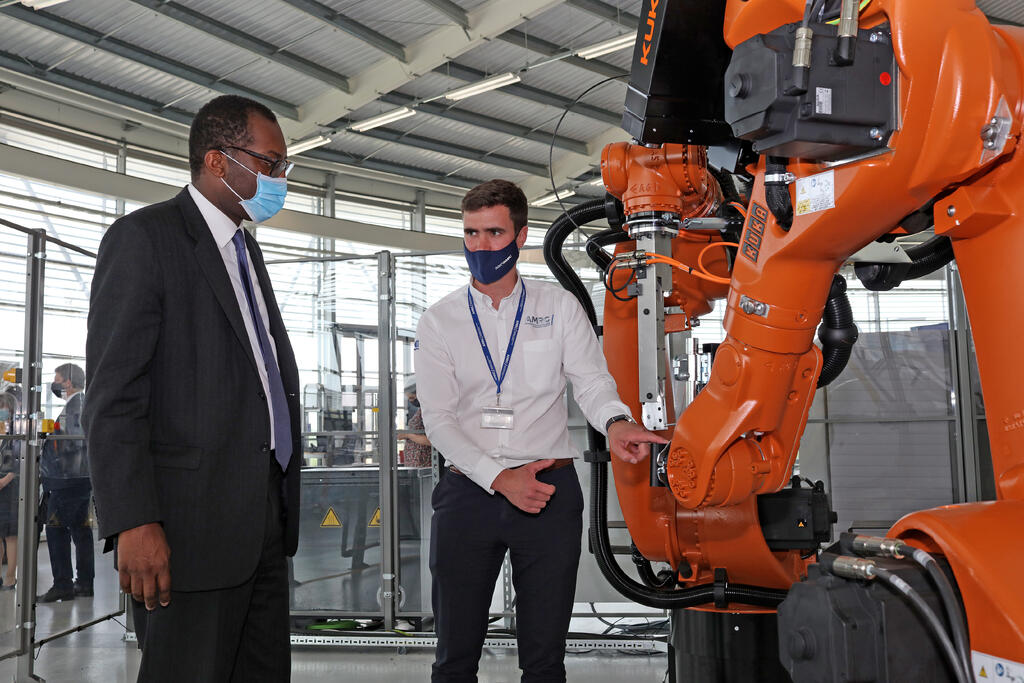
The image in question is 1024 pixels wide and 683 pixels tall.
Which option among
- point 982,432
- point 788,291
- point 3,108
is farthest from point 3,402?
point 3,108

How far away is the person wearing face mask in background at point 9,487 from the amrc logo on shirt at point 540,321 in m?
3.27

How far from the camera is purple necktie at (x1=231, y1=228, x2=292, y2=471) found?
2.13 meters

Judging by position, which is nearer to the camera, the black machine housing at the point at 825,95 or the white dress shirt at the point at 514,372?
the black machine housing at the point at 825,95

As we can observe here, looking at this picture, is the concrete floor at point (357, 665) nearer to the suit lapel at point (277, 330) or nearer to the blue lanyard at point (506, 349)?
the blue lanyard at point (506, 349)

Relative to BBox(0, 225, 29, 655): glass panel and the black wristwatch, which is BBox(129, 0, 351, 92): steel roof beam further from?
the black wristwatch

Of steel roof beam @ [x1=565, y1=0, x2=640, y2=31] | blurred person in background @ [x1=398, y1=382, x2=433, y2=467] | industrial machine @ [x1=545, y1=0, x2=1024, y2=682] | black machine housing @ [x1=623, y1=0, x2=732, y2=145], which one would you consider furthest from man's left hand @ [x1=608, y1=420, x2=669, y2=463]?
steel roof beam @ [x1=565, y1=0, x2=640, y2=31]

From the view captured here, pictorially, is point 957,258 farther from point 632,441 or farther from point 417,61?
point 417,61

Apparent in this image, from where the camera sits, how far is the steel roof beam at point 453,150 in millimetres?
11852

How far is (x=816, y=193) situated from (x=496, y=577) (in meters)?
1.58

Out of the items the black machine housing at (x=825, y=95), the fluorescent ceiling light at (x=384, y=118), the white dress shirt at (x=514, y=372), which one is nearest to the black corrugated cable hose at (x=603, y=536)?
the white dress shirt at (x=514, y=372)

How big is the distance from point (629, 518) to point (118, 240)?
6.47 ft

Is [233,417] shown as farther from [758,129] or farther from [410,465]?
[410,465]

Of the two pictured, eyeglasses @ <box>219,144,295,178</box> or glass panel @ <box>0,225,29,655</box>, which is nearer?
eyeglasses @ <box>219,144,295,178</box>

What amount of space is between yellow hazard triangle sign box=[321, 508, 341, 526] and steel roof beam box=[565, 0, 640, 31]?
238 inches
